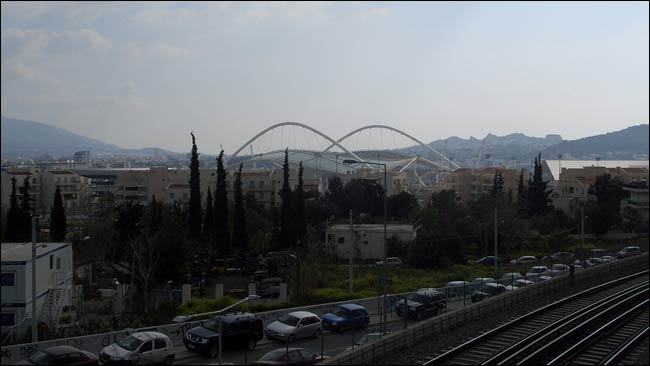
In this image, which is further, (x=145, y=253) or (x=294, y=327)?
(x=145, y=253)

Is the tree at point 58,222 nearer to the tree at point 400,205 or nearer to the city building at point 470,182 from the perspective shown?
the tree at point 400,205

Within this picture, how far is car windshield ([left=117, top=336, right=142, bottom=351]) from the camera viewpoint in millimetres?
9173

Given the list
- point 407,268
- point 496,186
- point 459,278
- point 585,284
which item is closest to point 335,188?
point 496,186

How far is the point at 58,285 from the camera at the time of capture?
1459 centimetres

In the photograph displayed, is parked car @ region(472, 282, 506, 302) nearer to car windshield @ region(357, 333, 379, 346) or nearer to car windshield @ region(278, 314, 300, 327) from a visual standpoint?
car windshield @ region(357, 333, 379, 346)

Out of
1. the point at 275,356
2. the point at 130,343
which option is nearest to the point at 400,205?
the point at 130,343

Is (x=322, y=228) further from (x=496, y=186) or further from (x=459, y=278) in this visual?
(x=496, y=186)

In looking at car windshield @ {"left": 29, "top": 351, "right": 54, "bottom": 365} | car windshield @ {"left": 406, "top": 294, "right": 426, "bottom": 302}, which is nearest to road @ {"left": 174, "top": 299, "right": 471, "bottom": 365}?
car windshield @ {"left": 406, "top": 294, "right": 426, "bottom": 302}

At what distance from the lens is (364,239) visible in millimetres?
26688

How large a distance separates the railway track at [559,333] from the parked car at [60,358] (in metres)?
4.80

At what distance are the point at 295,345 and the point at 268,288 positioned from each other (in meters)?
7.87

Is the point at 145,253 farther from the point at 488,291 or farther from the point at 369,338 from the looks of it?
the point at 369,338

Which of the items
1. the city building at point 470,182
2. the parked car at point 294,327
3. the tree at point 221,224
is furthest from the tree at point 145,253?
the city building at point 470,182

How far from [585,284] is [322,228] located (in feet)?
46.8
